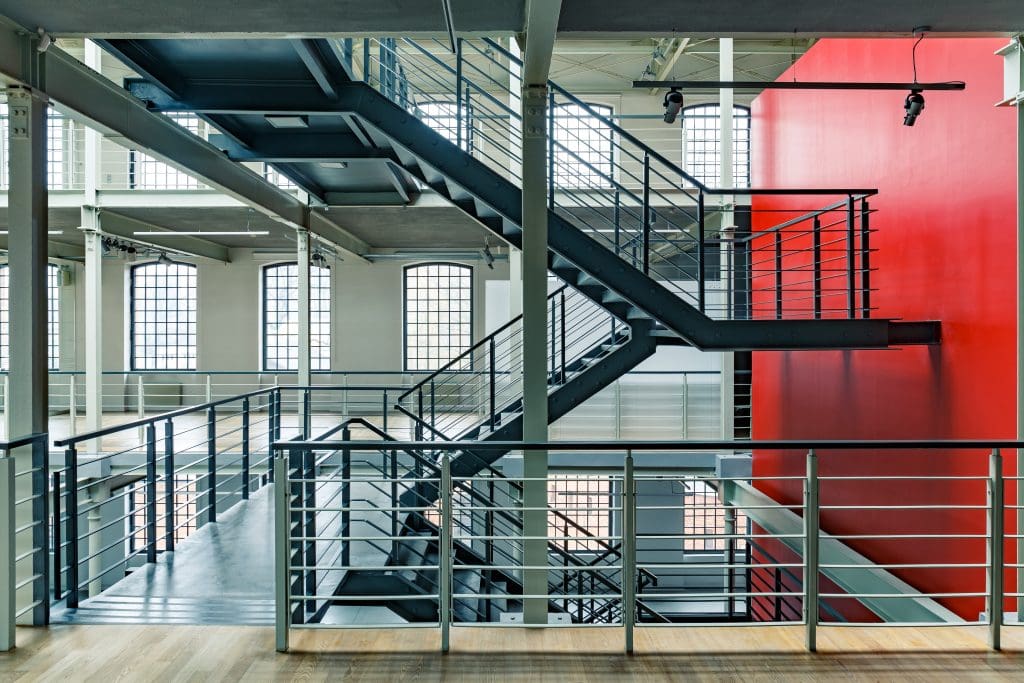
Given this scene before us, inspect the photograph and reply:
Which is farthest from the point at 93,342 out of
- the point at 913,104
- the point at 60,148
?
the point at 913,104

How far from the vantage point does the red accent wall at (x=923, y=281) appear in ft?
13.0

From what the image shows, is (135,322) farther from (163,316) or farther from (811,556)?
(811,556)

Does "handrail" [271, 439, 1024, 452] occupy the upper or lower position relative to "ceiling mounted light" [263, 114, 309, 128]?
lower

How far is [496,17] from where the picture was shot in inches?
121

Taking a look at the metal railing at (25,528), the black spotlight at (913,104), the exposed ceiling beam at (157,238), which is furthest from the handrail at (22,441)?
the exposed ceiling beam at (157,238)

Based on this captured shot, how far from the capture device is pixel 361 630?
9.50 ft

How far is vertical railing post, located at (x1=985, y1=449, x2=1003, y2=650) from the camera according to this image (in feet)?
8.92

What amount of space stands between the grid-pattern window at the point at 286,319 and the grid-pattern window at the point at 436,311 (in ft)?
4.34

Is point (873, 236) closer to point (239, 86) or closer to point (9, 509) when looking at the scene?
point (239, 86)

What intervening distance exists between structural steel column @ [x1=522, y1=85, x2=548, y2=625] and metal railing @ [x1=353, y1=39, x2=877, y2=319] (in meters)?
0.48

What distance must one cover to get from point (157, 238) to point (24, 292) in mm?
7475

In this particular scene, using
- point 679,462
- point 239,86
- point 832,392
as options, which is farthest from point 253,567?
point 679,462

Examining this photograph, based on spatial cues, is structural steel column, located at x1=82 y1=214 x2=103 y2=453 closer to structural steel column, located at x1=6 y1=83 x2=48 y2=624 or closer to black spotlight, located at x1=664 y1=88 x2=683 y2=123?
structural steel column, located at x1=6 y1=83 x2=48 y2=624

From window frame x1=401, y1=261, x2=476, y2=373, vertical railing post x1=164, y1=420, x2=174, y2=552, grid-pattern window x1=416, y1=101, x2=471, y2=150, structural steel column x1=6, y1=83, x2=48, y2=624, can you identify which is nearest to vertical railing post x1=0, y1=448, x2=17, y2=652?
structural steel column x1=6, y1=83, x2=48, y2=624
